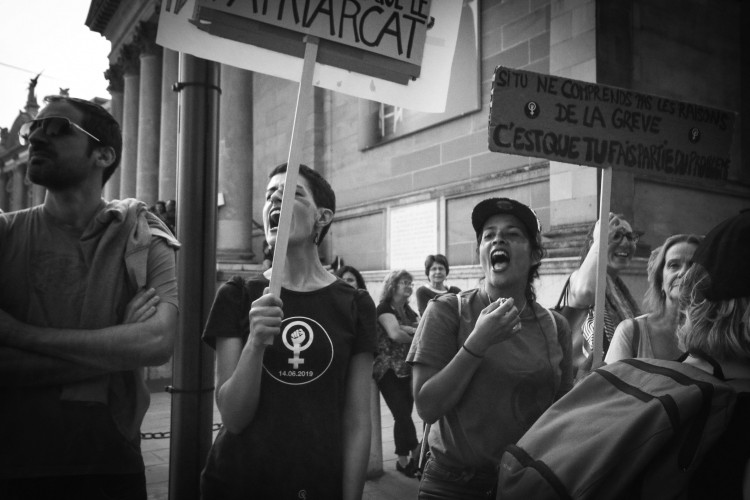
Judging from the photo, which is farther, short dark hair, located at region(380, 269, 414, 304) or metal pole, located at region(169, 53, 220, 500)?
short dark hair, located at region(380, 269, 414, 304)

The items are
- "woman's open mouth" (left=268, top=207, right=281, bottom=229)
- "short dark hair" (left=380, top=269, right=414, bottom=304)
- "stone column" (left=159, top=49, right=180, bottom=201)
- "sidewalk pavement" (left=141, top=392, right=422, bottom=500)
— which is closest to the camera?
"woman's open mouth" (left=268, top=207, right=281, bottom=229)

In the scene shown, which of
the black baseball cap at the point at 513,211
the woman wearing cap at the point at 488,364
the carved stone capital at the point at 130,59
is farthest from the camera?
the carved stone capital at the point at 130,59

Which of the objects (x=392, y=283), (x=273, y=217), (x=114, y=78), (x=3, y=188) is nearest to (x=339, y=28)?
(x=273, y=217)

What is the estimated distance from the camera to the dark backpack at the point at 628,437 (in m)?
1.11

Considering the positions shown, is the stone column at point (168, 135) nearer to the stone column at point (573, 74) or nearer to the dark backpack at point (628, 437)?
the stone column at point (573, 74)

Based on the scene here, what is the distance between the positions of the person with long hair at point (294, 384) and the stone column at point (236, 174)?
29.3ft

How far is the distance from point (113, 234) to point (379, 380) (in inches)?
138

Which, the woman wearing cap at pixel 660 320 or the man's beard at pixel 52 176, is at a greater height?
the man's beard at pixel 52 176

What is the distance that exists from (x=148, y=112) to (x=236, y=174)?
21.7ft

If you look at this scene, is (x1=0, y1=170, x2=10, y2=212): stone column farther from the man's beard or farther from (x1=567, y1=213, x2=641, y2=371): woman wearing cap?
(x1=567, y1=213, x2=641, y2=371): woman wearing cap

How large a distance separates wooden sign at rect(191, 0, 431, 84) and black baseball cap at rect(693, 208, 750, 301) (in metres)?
1.31

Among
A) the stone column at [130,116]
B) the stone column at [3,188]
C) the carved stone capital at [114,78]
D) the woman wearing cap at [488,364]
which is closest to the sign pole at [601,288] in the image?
the woman wearing cap at [488,364]

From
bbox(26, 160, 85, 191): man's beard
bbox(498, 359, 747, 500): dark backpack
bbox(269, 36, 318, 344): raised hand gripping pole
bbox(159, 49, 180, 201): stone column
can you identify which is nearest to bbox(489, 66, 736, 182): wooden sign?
bbox(269, 36, 318, 344): raised hand gripping pole

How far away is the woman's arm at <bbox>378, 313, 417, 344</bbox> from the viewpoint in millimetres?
5097
